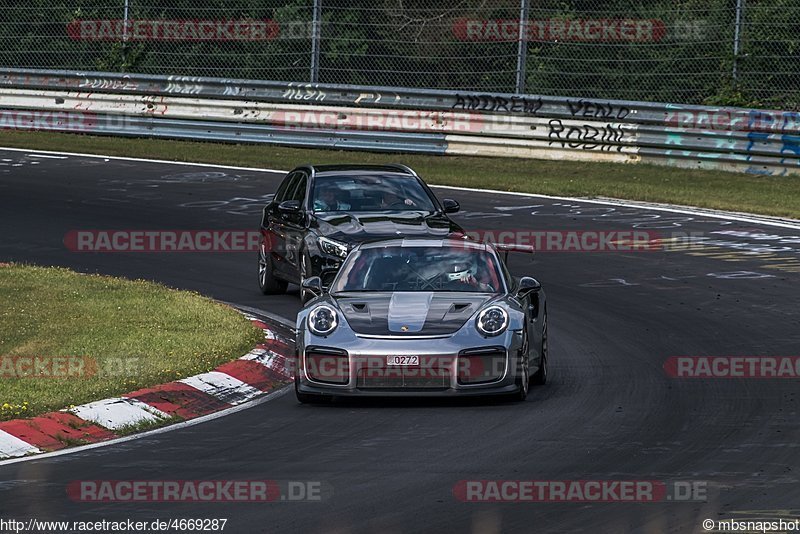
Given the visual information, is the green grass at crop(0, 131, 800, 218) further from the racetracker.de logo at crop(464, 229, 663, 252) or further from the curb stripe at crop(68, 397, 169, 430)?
the curb stripe at crop(68, 397, 169, 430)

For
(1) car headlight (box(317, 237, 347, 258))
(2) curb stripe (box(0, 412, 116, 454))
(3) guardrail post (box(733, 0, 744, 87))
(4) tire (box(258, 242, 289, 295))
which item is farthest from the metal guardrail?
(2) curb stripe (box(0, 412, 116, 454))

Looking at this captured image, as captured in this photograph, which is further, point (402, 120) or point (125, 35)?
point (125, 35)

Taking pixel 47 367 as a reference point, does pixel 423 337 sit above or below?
above

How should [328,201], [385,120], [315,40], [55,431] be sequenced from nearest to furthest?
[55,431]
[328,201]
[385,120]
[315,40]

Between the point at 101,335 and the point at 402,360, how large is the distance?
3.59 meters

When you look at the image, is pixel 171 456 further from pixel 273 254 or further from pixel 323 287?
pixel 273 254

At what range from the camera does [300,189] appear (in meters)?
17.0

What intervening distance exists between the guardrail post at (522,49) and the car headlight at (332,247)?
12.9m

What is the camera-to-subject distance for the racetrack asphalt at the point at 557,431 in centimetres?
766

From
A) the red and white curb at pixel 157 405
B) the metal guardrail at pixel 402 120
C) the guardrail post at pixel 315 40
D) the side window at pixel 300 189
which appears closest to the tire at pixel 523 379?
the red and white curb at pixel 157 405

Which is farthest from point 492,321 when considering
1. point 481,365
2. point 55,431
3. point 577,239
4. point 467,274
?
point 577,239

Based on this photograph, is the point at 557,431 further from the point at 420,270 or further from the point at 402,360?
the point at 420,270

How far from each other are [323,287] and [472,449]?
10.3 feet

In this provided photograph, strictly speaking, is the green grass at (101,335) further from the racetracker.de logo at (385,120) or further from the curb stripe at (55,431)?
the racetracker.de logo at (385,120)
